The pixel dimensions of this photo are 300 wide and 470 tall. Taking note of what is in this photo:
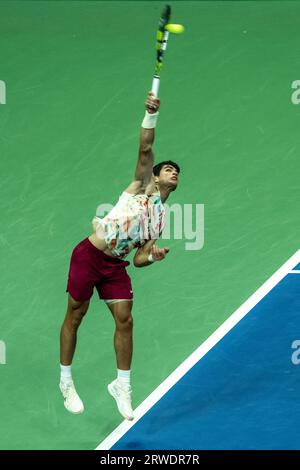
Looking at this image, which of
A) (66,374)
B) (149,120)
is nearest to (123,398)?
(66,374)

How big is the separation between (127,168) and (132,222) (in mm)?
4012

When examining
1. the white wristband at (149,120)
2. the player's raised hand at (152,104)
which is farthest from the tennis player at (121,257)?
the player's raised hand at (152,104)

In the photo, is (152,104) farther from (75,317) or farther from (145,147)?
(75,317)

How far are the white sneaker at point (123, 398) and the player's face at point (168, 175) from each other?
2169 mm

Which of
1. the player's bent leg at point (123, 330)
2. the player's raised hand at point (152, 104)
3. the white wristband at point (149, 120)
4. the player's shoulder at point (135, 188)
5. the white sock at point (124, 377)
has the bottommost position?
the white sock at point (124, 377)

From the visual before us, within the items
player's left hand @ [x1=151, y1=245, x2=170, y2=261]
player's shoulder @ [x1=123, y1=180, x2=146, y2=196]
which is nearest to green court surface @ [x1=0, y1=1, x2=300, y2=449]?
player's left hand @ [x1=151, y1=245, x2=170, y2=261]

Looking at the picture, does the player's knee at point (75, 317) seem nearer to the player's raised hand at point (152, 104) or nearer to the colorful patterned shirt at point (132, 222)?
the colorful patterned shirt at point (132, 222)

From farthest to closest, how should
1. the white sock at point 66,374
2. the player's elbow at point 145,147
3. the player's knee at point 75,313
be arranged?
the white sock at point 66,374 → the player's knee at point 75,313 → the player's elbow at point 145,147

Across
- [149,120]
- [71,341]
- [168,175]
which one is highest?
[149,120]

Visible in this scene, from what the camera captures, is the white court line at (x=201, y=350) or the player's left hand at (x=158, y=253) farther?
the white court line at (x=201, y=350)

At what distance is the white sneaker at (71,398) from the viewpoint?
13250mm

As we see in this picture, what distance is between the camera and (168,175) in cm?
1287

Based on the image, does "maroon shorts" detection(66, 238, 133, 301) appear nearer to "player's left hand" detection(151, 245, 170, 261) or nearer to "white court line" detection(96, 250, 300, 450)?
"player's left hand" detection(151, 245, 170, 261)

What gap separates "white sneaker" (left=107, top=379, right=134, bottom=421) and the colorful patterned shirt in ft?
4.80
